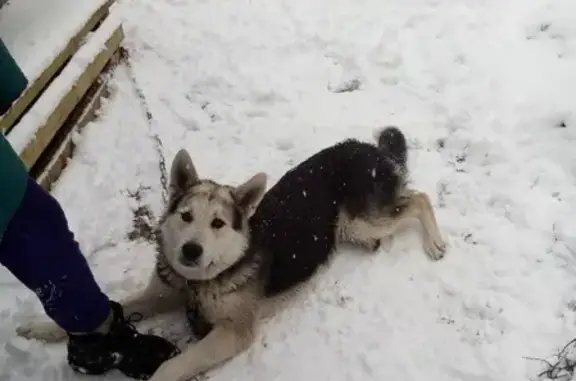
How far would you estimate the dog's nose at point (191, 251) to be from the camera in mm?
2809

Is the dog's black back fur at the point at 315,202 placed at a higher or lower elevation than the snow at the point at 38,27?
lower

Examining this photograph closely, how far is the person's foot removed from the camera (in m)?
2.76

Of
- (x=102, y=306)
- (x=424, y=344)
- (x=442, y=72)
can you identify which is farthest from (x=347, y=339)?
(x=442, y=72)

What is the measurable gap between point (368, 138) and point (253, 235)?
1.60 meters

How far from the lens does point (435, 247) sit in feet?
11.8

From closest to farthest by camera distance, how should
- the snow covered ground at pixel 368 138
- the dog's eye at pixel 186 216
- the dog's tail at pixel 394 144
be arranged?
the dog's eye at pixel 186 216 < the snow covered ground at pixel 368 138 < the dog's tail at pixel 394 144

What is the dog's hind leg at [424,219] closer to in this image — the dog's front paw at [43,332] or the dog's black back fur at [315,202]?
the dog's black back fur at [315,202]

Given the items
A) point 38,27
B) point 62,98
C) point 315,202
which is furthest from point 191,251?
point 38,27

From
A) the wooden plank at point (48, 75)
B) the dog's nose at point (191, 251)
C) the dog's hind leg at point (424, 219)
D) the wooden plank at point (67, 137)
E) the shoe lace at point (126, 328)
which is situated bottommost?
the dog's hind leg at point (424, 219)

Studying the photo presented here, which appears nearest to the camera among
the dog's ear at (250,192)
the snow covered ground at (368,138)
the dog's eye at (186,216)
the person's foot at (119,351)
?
the person's foot at (119,351)

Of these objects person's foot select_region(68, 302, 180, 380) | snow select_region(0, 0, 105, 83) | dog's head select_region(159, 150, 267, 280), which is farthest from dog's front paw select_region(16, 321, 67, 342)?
snow select_region(0, 0, 105, 83)

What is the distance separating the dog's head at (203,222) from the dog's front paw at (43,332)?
2.06 ft

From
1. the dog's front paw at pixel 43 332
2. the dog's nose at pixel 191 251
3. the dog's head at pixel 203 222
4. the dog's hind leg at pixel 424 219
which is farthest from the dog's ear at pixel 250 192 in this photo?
the dog's front paw at pixel 43 332

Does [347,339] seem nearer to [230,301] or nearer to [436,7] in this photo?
[230,301]
